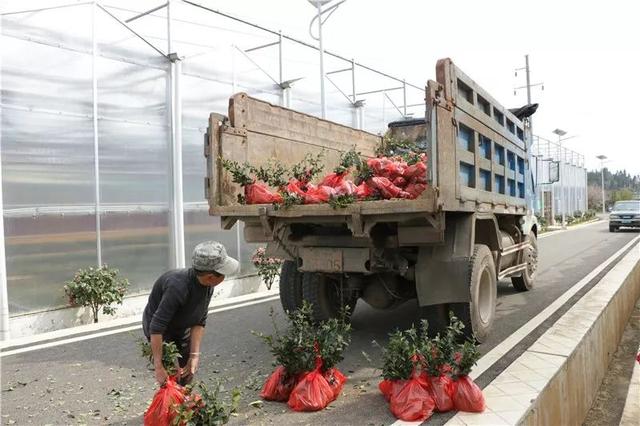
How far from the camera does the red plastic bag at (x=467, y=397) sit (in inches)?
147

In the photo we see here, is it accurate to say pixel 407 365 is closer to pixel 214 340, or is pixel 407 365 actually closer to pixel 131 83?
pixel 214 340

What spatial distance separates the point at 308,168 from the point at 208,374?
2889 mm

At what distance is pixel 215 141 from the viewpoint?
5.57 meters

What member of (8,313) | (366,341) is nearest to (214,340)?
(366,341)

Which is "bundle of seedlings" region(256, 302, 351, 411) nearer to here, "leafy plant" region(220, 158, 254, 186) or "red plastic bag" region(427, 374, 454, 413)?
"red plastic bag" region(427, 374, 454, 413)

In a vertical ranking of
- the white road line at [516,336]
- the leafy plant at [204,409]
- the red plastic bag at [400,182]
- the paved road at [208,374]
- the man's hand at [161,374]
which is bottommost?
the paved road at [208,374]

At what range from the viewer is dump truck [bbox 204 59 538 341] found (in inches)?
184

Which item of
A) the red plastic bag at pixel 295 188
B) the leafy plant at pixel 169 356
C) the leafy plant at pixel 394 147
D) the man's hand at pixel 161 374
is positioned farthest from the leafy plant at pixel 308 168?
the man's hand at pixel 161 374

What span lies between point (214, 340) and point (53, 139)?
4075 mm

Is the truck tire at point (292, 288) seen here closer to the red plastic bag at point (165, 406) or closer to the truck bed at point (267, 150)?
the truck bed at point (267, 150)

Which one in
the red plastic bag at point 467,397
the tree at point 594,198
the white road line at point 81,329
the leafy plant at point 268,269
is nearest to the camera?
the red plastic bag at point 467,397

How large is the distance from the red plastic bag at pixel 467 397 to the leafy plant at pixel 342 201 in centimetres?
180

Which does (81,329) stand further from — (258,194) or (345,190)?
(345,190)

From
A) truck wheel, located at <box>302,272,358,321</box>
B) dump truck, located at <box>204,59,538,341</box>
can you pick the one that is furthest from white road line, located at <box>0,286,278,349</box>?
truck wheel, located at <box>302,272,358,321</box>
